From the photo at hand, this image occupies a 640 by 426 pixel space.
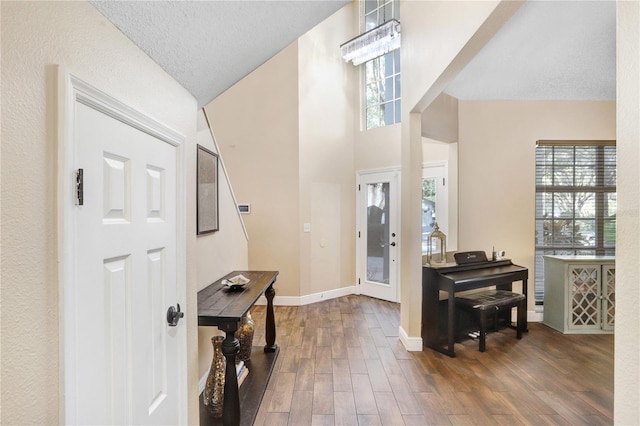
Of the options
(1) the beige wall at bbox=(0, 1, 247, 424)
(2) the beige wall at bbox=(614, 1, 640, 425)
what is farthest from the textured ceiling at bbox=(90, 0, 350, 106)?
(2) the beige wall at bbox=(614, 1, 640, 425)

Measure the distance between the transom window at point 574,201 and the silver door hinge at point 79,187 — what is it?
4.50 meters

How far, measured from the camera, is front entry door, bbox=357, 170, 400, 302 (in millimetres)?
4848

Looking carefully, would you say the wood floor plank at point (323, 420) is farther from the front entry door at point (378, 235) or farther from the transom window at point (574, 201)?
the transom window at point (574, 201)

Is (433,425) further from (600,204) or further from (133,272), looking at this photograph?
(600,204)

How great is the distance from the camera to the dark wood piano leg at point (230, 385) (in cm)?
182

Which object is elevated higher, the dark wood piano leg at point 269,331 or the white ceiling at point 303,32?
the white ceiling at point 303,32

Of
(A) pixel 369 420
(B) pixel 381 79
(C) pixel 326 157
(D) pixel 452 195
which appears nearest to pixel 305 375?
(A) pixel 369 420

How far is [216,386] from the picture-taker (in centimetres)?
208

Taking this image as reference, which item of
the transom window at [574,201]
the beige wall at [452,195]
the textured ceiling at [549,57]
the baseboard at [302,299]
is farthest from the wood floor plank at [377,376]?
the textured ceiling at [549,57]

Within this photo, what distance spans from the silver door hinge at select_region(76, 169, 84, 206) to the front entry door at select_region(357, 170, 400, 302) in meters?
4.38

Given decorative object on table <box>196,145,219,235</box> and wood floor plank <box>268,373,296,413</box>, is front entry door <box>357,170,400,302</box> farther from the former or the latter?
decorative object on table <box>196,145,219,235</box>

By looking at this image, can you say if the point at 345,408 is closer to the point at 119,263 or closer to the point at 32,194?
the point at 119,263

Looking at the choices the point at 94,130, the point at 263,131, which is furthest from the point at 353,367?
the point at 263,131

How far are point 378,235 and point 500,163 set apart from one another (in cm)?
203
